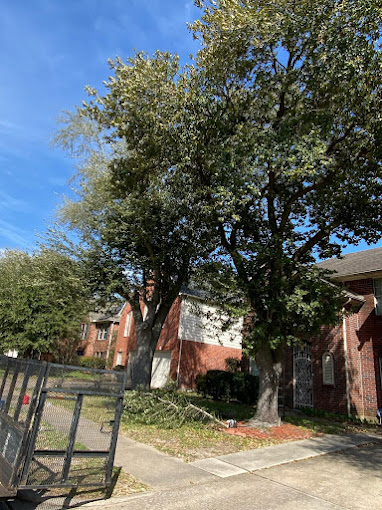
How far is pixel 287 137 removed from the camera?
376 inches

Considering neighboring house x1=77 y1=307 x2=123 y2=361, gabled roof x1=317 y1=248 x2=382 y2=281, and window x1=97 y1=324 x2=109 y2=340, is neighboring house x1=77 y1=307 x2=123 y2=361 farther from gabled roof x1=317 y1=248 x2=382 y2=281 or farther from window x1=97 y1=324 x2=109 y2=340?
gabled roof x1=317 y1=248 x2=382 y2=281

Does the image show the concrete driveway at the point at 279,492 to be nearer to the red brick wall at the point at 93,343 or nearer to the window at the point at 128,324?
the window at the point at 128,324

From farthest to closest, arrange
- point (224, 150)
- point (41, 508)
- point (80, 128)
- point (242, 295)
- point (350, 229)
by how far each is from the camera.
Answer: point (80, 128), point (350, 229), point (242, 295), point (224, 150), point (41, 508)

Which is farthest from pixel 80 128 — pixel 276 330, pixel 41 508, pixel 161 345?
pixel 41 508

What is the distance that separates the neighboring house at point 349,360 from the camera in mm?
14938

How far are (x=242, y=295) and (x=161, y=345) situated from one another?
14160 millimetres

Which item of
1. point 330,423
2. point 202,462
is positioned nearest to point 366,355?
point 330,423

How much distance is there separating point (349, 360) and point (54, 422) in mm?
13775

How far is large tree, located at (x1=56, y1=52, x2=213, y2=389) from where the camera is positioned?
10.8 meters

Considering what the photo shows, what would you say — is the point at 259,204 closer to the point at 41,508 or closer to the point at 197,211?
the point at 197,211

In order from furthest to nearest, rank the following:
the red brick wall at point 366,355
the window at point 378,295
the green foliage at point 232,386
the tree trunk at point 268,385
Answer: the green foliage at point 232,386, the window at point 378,295, the red brick wall at point 366,355, the tree trunk at point 268,385

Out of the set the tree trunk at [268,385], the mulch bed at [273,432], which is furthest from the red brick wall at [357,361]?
the tree trunk at [268,385]

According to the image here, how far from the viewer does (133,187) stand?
43.0 ft

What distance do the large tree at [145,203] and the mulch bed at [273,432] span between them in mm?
4885
